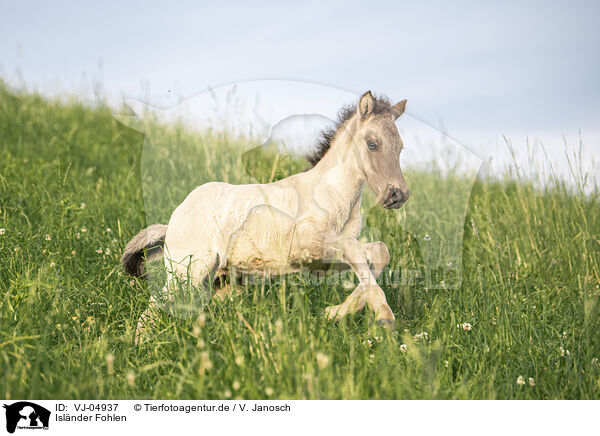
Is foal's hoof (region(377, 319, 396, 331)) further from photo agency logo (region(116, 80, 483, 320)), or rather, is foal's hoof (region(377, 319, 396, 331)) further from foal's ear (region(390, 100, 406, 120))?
foal's ear (region(390, 100, 406, 120))

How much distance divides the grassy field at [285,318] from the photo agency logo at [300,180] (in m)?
0.03

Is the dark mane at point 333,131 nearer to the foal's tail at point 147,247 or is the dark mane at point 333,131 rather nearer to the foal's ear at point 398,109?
the foal's ear at point 398,109

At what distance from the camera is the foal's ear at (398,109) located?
2947 mm

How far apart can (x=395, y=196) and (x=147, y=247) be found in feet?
6.18

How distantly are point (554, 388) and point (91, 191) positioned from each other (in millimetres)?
5014

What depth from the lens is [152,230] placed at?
143 inches

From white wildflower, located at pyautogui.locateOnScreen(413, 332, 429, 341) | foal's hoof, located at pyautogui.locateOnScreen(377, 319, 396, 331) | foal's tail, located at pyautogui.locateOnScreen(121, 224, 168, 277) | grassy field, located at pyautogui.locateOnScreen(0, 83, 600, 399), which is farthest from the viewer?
foal's tail, located at pyautogui.locateOnScreen(121, 224, 168, 277)

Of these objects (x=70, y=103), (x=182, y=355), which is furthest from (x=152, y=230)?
(x=70, y=103)

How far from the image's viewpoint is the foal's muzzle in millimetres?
2758

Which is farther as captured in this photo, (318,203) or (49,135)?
(49,135)
